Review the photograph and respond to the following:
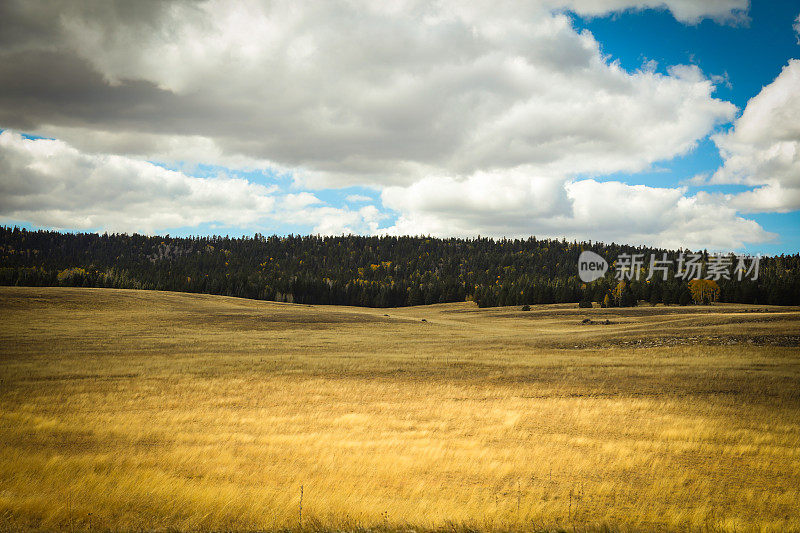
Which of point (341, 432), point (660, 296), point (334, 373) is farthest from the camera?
point (660, 296)

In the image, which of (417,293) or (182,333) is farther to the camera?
(417,293)

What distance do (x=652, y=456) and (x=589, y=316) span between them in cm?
7149

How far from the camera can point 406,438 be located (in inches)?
622

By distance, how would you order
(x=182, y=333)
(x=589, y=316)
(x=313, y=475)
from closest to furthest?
(x=313, y=475), (x=182, y=333), (x=589, y=316)

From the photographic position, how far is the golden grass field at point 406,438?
10227 millimetres

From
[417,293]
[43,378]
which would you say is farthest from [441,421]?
[417,293]

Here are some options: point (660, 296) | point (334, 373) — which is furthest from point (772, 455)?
point (660, 296)

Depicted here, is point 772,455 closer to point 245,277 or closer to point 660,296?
point 660,296

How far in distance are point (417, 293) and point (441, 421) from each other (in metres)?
138

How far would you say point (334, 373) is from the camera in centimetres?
2967

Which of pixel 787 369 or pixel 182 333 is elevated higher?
pixel 787 369

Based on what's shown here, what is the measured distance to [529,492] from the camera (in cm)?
1138

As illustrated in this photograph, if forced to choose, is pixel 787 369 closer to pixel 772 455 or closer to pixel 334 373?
pixel 772 455

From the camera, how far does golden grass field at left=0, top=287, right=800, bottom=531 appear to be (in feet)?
33.6
